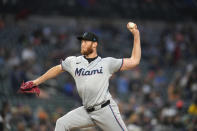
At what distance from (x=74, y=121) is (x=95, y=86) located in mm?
456

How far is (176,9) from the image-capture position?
18.7 metres

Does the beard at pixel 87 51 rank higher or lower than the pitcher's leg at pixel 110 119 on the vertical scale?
higher

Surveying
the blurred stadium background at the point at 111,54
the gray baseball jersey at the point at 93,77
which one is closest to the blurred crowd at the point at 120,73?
the blurred stadium background at the point at 111,54

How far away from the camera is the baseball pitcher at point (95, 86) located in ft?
15.6

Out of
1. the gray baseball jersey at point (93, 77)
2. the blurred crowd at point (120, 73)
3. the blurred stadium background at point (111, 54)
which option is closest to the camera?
the gray baseball jersey at point (93, 77)

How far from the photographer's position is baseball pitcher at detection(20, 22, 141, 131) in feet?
15.6

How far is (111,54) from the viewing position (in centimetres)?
1552

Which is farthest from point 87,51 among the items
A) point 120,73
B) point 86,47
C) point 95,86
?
point 120,73

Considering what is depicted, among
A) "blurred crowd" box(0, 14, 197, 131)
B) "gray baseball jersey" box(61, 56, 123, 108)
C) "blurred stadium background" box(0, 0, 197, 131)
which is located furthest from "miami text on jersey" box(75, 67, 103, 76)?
"blurred stadium background" box(0, 0, 197, 131)

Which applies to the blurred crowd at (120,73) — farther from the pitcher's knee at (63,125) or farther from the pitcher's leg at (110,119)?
the pitcher's leg at (110,119)

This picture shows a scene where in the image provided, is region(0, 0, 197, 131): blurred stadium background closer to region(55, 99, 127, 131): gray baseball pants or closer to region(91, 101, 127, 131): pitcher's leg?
region(55, 99, 127, 131): gray baseball pants

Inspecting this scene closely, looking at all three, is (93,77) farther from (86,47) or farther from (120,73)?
(120,73)

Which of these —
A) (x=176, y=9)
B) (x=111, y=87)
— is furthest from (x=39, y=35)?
(x=176, y=9)

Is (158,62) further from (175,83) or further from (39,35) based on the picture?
(39,35)
